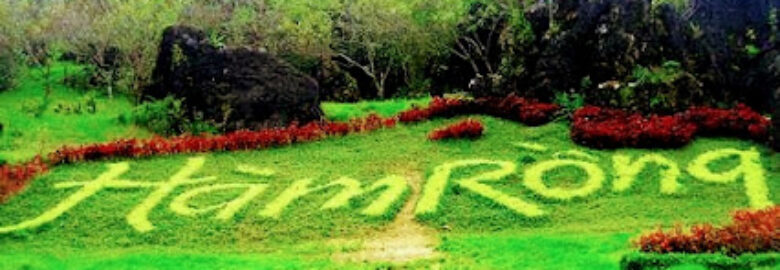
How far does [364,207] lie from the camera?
19.7 metres

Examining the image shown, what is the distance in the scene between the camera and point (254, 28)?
3853 centimetres

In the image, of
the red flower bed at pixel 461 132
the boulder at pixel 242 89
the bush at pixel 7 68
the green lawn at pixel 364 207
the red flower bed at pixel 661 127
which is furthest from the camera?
the bush at pixel 7 68

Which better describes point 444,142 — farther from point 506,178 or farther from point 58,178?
point 58,178

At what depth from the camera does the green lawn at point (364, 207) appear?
16906mm

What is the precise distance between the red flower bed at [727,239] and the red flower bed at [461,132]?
865 centimetres

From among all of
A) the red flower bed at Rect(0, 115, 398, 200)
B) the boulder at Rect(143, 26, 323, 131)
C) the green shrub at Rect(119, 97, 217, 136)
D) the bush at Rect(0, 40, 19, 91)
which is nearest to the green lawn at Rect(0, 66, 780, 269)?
the red flower bed at Rect(0, 115, 398, 200)

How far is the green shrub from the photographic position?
2623 cm

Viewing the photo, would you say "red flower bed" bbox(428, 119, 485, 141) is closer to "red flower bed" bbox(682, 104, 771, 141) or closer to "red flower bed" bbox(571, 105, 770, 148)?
"red flower bed" bbox(571, 105, 770, 148)

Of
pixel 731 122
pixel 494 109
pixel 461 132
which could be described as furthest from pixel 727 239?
pixel 494 109

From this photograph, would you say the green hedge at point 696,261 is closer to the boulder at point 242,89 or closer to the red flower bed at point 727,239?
the red flower bed at point 727,239

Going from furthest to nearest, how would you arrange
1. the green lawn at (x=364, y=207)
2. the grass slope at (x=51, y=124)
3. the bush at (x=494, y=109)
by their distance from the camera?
the grass slope at (x=51, y=124) → the bush at (x=494, y=109) → the green lawn at (x=364, y=207)

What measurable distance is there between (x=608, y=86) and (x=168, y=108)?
11747 millimetres

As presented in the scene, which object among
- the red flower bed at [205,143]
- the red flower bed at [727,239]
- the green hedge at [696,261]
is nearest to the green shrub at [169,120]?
the red flower bed at [205,143]

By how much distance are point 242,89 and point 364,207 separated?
25.8 ft
